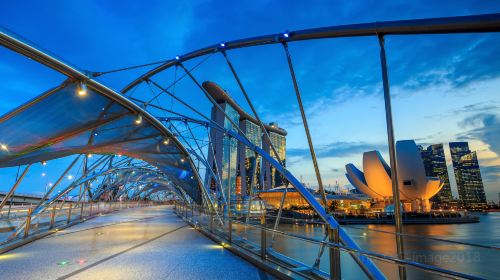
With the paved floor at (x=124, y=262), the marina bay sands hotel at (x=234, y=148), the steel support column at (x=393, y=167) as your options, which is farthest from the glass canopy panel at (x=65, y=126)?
the marina bay sands hotel at (x=234, y=148)

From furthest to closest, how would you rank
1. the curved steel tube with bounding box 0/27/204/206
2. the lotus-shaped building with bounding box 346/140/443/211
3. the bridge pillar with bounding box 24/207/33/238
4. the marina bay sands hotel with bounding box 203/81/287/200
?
the marina bay sands hotel with bounding box 203/81/287/200 < the lotus-shaped building with bounding box 346/140/443/211 < the bridge pillar with bounding box 24/207/33/238 < the curved steel tube with bounding box 0/27/204/206

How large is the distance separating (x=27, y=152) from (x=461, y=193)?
23635 cm

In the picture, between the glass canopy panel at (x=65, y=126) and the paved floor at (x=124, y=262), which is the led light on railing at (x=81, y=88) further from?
the paved floor at (x=124, y=262)

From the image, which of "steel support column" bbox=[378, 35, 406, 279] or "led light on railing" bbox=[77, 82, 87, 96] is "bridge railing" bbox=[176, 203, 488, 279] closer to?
"steel support column" bbox=[378, 35, 406, 279]

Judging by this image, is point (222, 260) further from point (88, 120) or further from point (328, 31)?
point (88, 120)

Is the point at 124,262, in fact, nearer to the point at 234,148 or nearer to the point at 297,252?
the point at 297,252

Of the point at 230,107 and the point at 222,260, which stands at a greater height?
the point at 230,107

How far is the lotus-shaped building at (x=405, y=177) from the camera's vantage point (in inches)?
2402

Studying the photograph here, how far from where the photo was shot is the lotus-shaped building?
6100cm

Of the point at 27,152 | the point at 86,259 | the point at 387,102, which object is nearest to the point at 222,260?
the point at 86,259

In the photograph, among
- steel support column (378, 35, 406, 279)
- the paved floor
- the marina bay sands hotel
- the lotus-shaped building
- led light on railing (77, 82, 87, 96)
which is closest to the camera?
steel support column (378, 35, 406, 279)

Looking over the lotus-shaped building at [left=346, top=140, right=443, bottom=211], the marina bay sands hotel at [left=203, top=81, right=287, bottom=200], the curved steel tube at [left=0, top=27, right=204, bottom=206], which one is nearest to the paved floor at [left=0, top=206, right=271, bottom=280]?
the curved steel tube at [left=0, top=27, right=204, bottom=206]

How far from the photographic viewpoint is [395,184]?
5.31 meters

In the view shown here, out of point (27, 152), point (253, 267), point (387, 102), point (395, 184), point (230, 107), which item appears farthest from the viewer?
point (230, 107)
